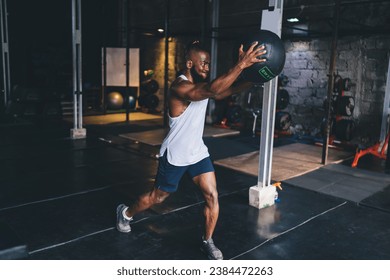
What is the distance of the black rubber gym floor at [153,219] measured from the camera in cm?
276

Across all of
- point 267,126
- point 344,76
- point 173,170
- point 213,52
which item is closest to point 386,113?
point 344,76

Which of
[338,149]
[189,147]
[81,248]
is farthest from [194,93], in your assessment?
[338,149]

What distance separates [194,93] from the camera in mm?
2344

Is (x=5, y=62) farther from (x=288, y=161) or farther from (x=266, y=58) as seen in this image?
(x=266, y=58)

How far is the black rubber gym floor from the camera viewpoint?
2756 mm

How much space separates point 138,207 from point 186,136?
2.30 ft

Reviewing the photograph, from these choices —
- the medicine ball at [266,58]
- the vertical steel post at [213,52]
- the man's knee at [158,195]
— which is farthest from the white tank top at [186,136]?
the vertical steel post at [213,52]

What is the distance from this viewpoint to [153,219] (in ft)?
10.9

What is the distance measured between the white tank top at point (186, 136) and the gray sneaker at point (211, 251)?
58 centimetres

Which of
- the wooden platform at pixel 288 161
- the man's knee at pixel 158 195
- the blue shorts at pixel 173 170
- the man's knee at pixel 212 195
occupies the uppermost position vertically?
the blue shorts at pixel 173 170

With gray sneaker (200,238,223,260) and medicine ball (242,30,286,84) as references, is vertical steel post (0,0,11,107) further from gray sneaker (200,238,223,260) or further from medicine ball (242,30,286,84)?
medicine ball (242,30,286,84)

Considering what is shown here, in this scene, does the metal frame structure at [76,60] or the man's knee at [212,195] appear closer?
the man's knee at [212,195]

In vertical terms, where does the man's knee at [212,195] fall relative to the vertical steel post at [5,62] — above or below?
below

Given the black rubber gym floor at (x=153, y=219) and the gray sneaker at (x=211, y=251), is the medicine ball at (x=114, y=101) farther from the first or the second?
the gray sneaker at (x=211, y=251)
